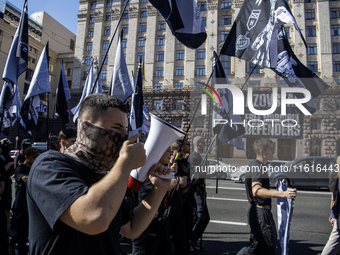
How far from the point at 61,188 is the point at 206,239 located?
5096 mm

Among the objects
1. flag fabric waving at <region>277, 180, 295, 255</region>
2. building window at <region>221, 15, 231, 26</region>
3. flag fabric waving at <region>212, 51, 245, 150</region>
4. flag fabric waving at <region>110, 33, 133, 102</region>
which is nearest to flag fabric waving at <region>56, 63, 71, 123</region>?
flag fabric waving at <region>110, 33, 133, 102</region>

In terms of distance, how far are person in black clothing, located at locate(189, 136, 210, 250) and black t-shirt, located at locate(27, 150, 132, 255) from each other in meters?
3.31

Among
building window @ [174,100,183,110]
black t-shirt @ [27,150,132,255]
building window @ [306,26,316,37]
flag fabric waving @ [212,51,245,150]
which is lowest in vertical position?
black t-shirt @ [27,150,132,255]

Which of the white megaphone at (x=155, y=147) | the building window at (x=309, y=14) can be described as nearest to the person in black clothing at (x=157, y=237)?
the white megaphone at (x=155, y=147)

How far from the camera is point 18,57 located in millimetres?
6902

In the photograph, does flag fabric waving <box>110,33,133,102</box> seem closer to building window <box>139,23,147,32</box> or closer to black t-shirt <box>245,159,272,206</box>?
black t-shirt <box>245,159,272,206</box>

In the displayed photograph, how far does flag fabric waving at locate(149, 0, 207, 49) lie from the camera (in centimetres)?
489

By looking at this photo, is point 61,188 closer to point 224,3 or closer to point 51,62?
point 224,3

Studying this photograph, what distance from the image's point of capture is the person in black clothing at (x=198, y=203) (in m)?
4.65

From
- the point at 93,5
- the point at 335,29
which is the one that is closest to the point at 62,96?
the point at 335,29

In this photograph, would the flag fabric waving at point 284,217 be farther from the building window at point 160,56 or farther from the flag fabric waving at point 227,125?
the building window at point 160,56

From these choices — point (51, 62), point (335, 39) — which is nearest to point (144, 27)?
point (51, 62)

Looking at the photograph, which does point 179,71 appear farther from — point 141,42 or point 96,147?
point 96,147

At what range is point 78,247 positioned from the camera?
1.32 metres
